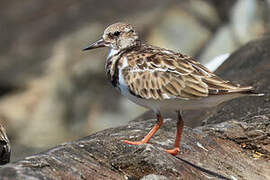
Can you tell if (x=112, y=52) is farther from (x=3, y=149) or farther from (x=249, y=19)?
(x=249, y=19)

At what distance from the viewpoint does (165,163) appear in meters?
6.06

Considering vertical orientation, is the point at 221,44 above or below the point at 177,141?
below

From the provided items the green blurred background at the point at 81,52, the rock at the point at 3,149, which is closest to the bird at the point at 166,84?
the rock at the point at 3,149

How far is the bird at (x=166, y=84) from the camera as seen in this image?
6.61m

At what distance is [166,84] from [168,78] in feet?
0.25

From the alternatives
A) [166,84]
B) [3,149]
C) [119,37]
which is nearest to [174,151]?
[166,84]

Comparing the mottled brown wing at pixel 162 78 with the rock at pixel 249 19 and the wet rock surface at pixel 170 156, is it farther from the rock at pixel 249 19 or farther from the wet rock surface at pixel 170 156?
the rock at pixel 249 19

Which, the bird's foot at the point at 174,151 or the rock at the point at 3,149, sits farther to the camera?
the rock at the point at 3,149

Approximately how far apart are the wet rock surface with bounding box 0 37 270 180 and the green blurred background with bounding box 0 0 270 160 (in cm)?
779

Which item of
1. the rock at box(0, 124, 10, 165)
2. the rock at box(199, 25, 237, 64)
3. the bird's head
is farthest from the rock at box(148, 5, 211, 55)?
the rock at box(0, 124, 10, 165)

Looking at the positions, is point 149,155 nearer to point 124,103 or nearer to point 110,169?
point 110,169

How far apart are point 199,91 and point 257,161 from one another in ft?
4.73

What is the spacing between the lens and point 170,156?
6328 millimetres

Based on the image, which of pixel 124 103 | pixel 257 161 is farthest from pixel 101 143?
pixel 124 103
